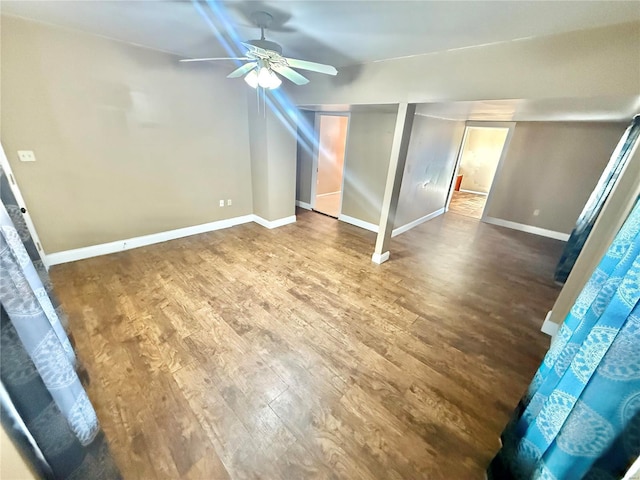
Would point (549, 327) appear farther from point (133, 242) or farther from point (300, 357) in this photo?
point (133, 242)

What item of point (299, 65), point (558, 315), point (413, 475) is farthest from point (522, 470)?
point (299, 65)

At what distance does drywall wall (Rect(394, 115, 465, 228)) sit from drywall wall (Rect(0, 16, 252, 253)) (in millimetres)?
2937

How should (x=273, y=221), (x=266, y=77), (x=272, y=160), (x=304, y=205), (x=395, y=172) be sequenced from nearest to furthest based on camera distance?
(x=266, y=77) → (x=395, y=172) → (x=272, y=160) → (x=273, y=221) → (x=304, y=205)

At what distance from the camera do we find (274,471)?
135cm

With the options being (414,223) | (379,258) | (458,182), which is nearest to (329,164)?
(414,223)

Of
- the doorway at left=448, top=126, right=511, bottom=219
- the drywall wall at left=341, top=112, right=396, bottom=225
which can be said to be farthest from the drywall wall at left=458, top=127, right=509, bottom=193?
the drywall wall at left=341, top=112, right=396, bottom=225

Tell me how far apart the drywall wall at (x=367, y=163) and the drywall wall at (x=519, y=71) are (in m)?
1.37

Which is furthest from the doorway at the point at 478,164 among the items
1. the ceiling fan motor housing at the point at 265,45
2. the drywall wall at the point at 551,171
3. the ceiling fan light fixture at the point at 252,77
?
the ceiling fan motor housing at the point at 265,45

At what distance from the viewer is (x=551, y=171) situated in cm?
487

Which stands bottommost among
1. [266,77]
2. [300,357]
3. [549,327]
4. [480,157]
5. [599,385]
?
[300,357]

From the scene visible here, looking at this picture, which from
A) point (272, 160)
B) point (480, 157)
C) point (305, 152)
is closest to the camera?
point (272, 160)

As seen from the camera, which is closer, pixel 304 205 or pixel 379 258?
pixel 379 258

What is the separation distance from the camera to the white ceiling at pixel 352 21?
5.32 feet

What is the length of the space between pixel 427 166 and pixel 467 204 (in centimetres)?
319
